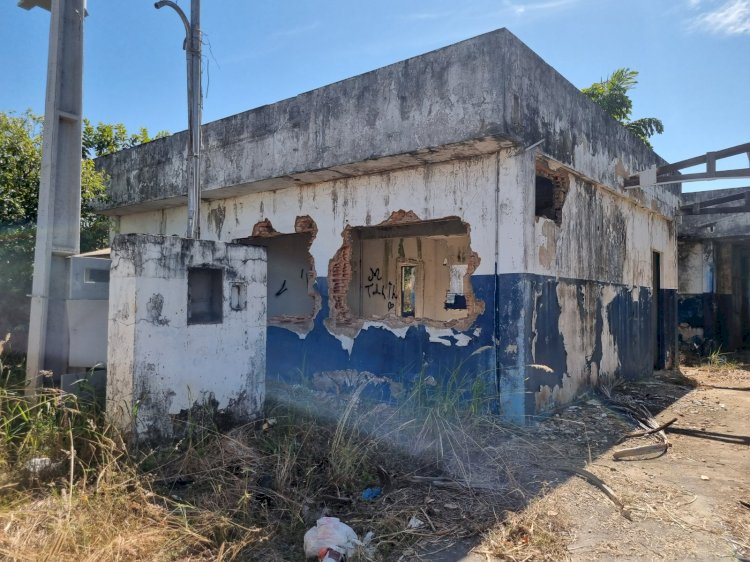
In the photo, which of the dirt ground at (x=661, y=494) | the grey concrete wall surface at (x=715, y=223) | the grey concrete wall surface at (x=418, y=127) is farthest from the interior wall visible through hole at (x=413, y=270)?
the grey concrete wall surface at (x=715, y=223)

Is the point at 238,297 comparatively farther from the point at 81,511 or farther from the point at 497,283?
the point at 497,283

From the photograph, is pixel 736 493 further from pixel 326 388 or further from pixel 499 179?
pixel 326 388

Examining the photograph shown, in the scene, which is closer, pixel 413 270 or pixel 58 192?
pixel 58 192

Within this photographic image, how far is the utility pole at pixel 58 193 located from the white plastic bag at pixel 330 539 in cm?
391

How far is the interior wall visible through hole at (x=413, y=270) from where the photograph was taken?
36.3 ft

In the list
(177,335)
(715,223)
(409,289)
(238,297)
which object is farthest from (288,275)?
(715,223)

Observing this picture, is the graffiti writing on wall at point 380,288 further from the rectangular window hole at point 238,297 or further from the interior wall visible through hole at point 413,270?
A: the rectangular window hole at point 238,297

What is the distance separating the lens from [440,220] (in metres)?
6.69

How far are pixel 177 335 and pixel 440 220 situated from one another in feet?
11.1

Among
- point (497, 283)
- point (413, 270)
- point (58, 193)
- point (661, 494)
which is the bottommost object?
point (661, 494)

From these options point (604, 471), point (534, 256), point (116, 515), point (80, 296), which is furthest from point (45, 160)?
point (604, 471)

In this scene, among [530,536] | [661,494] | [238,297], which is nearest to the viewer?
[530,536]

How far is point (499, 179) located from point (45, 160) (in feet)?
16.1

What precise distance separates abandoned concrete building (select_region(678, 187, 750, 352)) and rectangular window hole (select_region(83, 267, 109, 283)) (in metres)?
12.2
